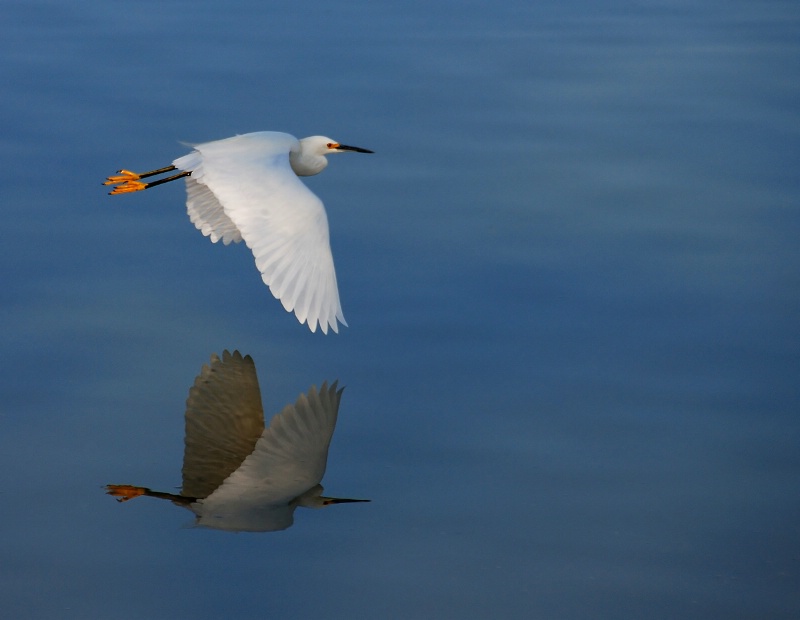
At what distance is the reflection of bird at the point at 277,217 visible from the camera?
3572 millimetres

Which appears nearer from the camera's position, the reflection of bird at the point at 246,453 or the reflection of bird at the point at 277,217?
the reflection of bird at the point at 246,453

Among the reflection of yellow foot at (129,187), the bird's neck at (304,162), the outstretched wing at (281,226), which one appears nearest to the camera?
the outstretched wing at (281,226)

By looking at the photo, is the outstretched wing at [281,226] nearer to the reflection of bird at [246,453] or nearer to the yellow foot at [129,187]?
the reflection of bird at [246,453]

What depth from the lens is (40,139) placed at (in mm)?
5367

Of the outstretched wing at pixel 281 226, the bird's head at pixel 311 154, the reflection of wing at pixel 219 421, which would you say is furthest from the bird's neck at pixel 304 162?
the reflection of wing at pixel 219 421

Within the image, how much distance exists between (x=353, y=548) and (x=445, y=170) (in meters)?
2.41

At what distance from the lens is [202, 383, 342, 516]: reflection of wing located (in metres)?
3.22

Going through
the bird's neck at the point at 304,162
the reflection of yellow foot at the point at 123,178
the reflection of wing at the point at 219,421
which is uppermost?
the bird's neck at the point at 304,162

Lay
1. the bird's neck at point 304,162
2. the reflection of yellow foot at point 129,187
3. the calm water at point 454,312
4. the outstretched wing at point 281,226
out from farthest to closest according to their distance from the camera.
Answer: the reflection of yellow foot at point 129,187 → the bird's neck at point 304,162 → the outstretched wing at point 281,226 → the calm water at point 454,312

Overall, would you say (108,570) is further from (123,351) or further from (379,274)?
(379,274)

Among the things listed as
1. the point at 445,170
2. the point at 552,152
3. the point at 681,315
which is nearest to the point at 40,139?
the point at 445,170

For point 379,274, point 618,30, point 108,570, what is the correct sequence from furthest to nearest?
point 618,30 < point 379,274 < point 108,570

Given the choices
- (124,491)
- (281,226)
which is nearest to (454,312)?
(281,226)

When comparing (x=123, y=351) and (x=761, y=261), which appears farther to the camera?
(x=761, y=261)
